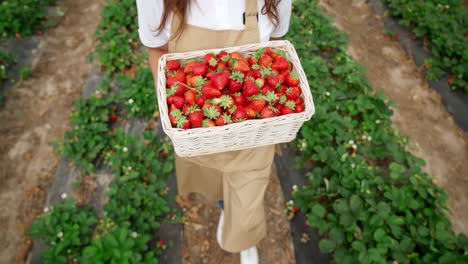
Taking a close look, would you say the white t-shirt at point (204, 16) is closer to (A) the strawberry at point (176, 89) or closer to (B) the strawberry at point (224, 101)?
(A) the strawberry at point (176, 89)

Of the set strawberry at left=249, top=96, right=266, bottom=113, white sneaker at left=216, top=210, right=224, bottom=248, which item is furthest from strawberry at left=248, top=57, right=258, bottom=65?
white sneaker at left=216, top=210, right=224, bottom=248

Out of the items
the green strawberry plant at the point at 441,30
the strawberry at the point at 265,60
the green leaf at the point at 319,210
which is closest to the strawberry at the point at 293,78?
the strawberry at the point at 265,60

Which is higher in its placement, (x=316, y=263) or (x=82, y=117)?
(x=82, y=117)

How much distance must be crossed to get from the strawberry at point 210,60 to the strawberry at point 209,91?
140mm

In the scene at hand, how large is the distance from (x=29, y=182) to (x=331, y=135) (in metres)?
3.08

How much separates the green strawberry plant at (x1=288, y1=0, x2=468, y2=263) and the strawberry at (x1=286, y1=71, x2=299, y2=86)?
1444 mm

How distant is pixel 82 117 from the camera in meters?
3.37

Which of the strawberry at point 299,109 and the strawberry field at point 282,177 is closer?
the strawberry at point 299,109

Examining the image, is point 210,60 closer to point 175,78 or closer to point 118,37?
point 175,78

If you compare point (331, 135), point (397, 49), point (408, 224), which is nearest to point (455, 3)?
point (397, 49)

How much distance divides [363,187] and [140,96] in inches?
96.7

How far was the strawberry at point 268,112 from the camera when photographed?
1503 mm

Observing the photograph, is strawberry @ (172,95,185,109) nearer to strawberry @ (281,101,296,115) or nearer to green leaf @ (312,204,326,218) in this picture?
strawberry @ (281,101,296,115)

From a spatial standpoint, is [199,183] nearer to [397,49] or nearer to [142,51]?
[142,51]
